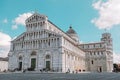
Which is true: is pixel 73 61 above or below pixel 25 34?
below

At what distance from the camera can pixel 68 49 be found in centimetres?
5753

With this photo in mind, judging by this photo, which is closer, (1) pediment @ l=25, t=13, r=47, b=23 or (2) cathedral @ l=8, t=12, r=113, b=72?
(2) cathedral @ l=8, t=12, r=113, b=72

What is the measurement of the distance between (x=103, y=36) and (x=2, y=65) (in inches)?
1999

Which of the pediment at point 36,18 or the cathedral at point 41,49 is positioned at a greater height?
the pediment at point 36,18

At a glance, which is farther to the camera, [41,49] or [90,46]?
[90,46]

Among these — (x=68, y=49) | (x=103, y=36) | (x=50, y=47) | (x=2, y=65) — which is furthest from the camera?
(x=103, y=36)

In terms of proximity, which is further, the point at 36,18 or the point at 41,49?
the point at 36,18

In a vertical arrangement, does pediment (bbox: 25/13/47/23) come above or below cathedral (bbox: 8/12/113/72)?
above

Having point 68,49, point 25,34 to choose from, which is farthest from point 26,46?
point 68,49

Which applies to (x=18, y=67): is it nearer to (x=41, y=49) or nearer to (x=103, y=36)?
(x=41, y=49)

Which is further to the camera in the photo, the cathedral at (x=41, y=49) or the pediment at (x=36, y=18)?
the pediment at (x=36, y=18)

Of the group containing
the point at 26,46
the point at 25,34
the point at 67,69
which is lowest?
the point at 67,69

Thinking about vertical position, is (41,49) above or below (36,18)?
below

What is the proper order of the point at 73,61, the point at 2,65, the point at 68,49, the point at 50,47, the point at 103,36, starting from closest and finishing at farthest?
the point at 50,47 → the point at 68,49 → the point at 73,61 → the point at 2,65 → the point at 103,36
